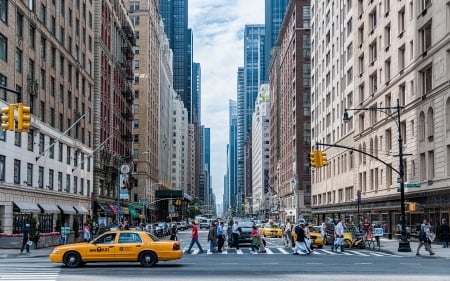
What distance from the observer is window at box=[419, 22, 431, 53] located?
49425mm

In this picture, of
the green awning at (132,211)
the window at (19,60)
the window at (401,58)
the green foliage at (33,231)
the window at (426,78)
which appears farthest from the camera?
the green awning at (132,211)

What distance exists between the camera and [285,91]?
5674 inches

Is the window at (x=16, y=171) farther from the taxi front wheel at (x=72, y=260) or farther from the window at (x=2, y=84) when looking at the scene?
the taxi front wheel at (x=72, y=260)

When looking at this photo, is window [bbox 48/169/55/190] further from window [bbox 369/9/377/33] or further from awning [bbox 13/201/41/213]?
window [bbox 369/9/377/33]

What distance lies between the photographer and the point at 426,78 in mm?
50312

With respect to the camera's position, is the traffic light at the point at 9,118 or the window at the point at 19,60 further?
the window at the point at 19,60

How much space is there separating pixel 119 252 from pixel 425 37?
1310 inches

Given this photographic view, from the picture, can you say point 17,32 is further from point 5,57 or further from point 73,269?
point 73,269

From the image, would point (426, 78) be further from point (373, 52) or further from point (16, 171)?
point (16, 171)

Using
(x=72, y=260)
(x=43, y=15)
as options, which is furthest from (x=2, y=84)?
(x=72, y=260)

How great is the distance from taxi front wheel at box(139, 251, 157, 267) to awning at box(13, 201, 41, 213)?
23489 millimetres

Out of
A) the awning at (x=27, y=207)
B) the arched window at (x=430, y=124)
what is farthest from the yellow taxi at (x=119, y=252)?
the arched window at (x=430, y=124)

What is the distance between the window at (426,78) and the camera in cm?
4929

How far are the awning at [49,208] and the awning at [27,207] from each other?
4.70 ft
